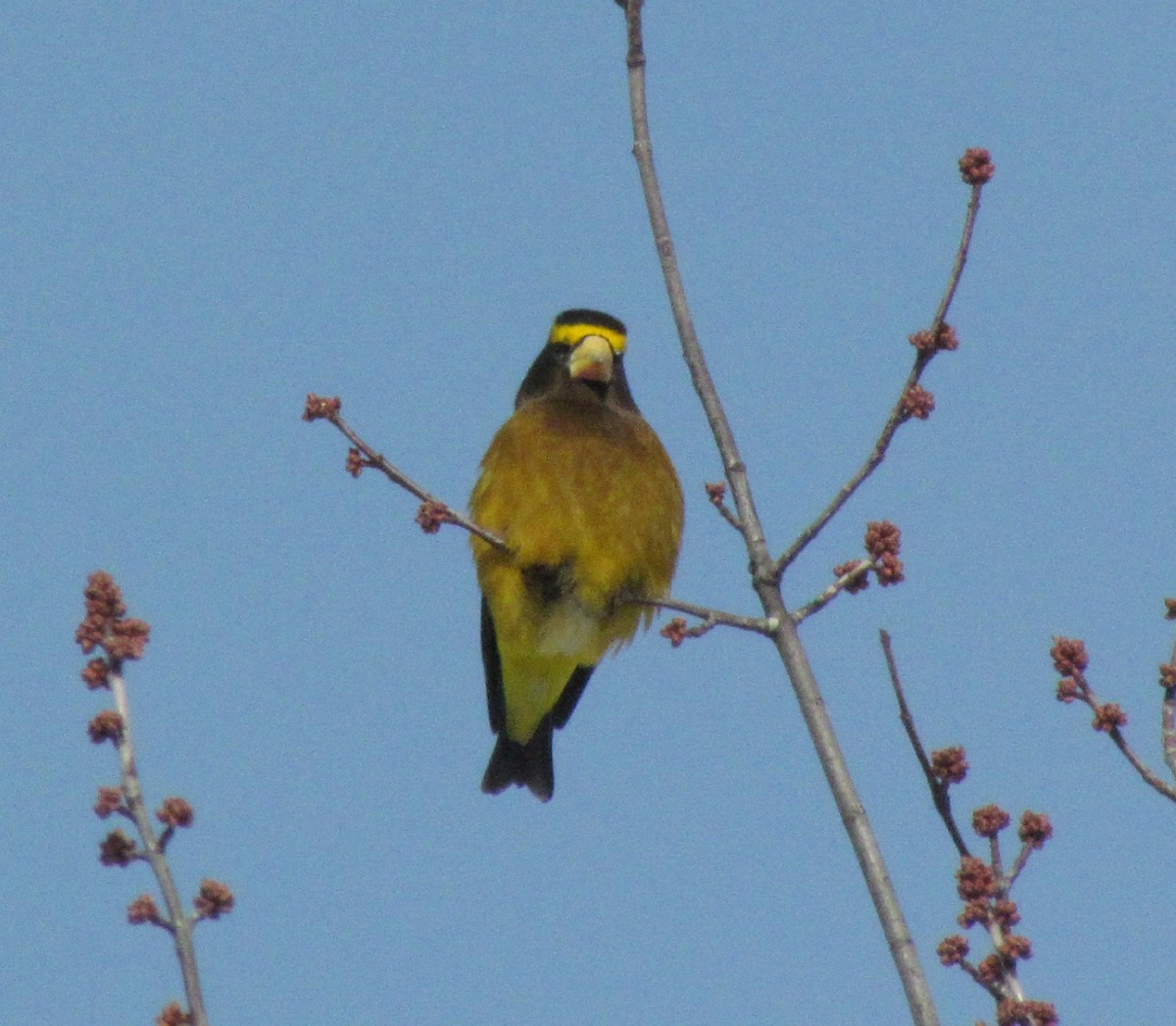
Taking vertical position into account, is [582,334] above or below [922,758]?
above

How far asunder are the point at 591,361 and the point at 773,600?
11.4 feet

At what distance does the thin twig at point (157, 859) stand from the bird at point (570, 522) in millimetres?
3274

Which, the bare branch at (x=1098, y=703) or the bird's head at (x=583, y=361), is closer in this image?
the bare branch at (x=1098, y=703)

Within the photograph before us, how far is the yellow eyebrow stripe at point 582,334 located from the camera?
7.68m

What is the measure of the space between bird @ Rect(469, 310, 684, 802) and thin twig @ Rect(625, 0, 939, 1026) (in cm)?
Answer: 193

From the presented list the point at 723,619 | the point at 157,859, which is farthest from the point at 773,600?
the point at 157,859

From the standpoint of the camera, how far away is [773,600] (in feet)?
13.1

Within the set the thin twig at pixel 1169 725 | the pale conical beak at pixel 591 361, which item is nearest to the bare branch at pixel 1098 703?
the thin twig at pixel 1169 725

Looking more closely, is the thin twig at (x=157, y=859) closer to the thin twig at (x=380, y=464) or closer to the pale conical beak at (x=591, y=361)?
the thin twig at (x=380, y=464)

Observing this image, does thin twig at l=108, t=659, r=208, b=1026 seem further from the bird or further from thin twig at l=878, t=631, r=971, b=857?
the bird

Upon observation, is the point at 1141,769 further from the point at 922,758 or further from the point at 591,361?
the point at 591,361

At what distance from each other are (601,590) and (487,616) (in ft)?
2.81

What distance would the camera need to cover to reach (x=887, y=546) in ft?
14.0

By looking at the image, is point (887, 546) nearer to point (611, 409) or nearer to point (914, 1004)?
point (914, 1004)
